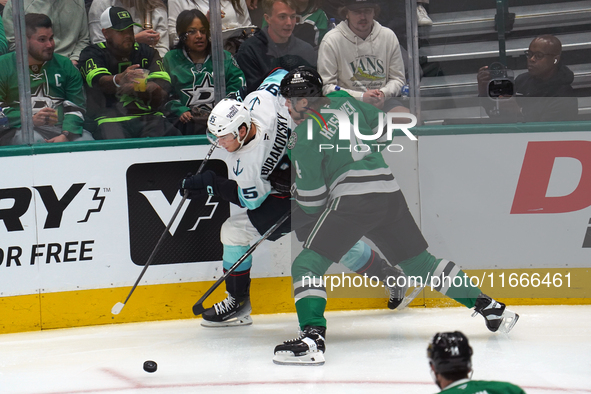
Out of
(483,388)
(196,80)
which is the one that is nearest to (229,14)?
(196,80)

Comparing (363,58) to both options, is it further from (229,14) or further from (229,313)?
(229,313)

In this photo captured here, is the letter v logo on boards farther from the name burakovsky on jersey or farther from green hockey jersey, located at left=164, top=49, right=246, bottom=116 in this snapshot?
the name burakovsky on jersey

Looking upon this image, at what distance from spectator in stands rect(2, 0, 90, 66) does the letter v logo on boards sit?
0.78 metres

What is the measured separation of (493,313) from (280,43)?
197cm

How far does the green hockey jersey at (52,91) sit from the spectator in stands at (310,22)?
1199 millimetres

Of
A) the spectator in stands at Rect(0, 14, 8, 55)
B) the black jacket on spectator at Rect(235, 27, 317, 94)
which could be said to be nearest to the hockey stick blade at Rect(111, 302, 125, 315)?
the black jacket on spectator at Rect(235, 27, 317, 94)

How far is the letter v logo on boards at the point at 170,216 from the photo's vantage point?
13.4 feet

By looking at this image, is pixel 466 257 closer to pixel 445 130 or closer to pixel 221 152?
Result: pixel 445 130

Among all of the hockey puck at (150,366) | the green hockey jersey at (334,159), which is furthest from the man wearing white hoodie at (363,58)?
the hockey puck at (150,366)

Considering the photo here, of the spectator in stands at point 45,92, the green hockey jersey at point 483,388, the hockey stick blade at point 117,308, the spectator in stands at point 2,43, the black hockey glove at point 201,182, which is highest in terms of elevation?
the spectator in stands at point 2,43

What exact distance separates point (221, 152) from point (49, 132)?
3.34 feet

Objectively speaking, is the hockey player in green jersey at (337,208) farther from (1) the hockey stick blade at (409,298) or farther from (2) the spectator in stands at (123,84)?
(2) the spectator in stands at (123,84)

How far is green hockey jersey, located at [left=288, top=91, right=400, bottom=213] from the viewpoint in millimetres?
3312

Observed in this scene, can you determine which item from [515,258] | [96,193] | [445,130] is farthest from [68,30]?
[515,258]
